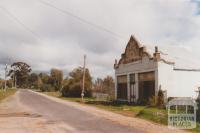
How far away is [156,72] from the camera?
3481 centimetres

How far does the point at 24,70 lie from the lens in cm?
16875

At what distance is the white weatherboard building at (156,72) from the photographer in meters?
34.8

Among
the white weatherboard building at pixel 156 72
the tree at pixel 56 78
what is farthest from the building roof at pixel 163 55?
the tree at pixel 56 78

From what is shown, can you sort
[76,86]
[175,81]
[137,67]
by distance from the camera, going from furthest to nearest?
[76,86]
[137,67]
[175,81]

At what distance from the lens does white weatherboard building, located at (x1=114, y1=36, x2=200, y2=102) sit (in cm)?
3478

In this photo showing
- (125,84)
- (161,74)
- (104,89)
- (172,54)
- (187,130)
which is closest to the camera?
(187,130)

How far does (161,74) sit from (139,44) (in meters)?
6.11

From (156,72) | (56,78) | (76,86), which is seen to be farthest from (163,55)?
(56,78)

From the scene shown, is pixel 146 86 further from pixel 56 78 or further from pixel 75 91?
pixel 56 78

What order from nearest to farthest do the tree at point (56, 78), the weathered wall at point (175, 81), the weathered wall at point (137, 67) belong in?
the weathered wall at point (175, 81)
the weathered wall at point (137, 67)
the tree at point (56, 78)

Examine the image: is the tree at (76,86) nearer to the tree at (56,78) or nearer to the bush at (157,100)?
the bush at (157,100)

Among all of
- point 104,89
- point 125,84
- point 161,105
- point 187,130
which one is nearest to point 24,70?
point 104,89

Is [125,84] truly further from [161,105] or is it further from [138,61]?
[161,105]

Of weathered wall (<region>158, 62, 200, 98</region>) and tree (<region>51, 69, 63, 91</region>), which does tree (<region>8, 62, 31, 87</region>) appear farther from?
weathered wall (<region>158, 62, 200, 98</region>)
